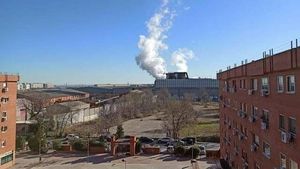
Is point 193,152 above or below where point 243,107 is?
below

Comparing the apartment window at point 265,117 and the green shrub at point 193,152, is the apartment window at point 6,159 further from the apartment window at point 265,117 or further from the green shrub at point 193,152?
the apartment window at point 265,117

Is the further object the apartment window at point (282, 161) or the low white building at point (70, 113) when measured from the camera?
the low white building at point (70, 113)

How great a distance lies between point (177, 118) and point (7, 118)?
2513 centimetres

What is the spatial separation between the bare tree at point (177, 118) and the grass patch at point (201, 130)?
241 cm

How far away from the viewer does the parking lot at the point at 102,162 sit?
116 ft

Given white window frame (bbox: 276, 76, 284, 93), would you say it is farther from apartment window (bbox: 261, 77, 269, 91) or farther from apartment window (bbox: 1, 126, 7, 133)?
apartment window (bbox: 1, 126, 7, 133)

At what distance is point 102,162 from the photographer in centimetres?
3772

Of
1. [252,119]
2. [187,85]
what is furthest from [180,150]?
[187,85]

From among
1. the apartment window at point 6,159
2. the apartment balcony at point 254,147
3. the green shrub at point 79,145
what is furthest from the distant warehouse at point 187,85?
the apartment balcony at point 254,147

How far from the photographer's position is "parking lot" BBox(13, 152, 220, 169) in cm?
3547

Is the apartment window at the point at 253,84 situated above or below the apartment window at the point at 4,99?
above

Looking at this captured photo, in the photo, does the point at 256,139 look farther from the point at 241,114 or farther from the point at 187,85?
the point at 187,85

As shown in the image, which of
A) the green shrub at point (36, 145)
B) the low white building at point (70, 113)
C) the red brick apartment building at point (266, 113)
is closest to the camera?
the red brick apartment building at point (266, 113)

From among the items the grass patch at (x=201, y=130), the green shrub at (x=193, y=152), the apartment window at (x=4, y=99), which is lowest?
the green shrub at (x=193, y=152)
